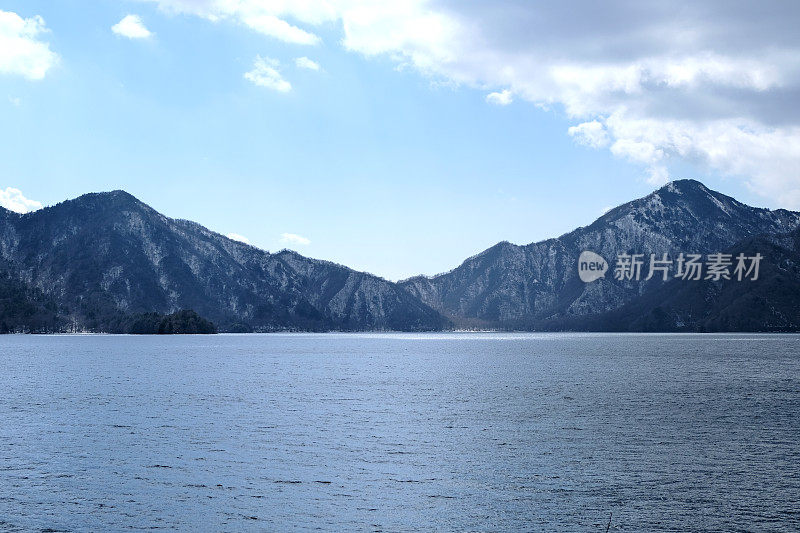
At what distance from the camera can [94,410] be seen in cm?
8800

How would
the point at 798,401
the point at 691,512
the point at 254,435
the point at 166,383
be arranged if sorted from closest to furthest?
the point at 691,512 < the point at 254,435 < the point at 798,401 < the point at 166,383

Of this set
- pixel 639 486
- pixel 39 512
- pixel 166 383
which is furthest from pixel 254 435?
pixel 166 383

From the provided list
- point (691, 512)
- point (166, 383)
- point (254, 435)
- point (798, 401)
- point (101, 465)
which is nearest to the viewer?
point (691, 512)

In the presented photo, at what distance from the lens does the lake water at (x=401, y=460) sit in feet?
131

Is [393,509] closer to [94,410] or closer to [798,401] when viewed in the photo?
[94,410]

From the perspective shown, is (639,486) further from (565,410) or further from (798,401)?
(798,401)

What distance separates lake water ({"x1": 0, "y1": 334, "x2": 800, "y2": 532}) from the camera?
131ft

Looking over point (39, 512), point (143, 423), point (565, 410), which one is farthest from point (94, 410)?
point (565, 410)

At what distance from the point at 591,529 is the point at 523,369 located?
138699 millimetres

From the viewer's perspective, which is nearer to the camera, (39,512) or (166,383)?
(39,512)

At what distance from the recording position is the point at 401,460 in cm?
5562

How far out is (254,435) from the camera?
67.8 metres

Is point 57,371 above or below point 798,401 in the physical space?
below

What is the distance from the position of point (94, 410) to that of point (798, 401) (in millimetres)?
92926
